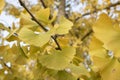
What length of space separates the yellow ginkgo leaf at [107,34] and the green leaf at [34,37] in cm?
13

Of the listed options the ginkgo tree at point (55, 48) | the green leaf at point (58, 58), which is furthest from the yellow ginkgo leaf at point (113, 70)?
the green leaf at point (58, 58)

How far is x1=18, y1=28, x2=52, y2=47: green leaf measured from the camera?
0.53m

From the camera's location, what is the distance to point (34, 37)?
550 millimetres

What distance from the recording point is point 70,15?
4.08 m

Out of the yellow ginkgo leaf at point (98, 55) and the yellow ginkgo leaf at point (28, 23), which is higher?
the yellow ginkgo leaf at point (28, 23)

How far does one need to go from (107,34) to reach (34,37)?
0.57ft

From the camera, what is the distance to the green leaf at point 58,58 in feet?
1.83

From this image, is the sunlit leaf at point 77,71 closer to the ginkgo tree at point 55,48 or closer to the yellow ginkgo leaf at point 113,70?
the ginkgo tree at point 55,48

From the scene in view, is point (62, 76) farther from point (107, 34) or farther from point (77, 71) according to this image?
point (107, 34)

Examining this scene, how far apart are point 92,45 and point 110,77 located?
8 centimetres

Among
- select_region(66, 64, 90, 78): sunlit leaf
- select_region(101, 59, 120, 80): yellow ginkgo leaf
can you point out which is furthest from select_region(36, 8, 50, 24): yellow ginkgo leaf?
select_region(101, 59, 120, 80): yellow ginkgo leaf

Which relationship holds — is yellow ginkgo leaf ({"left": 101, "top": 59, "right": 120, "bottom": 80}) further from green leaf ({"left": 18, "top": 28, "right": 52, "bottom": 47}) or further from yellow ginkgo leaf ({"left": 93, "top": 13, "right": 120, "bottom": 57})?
green leaf ({"left": 18, "top": 28, "right": 52, "bottom": 47})

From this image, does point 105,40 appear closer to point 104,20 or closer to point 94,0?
point 104,20

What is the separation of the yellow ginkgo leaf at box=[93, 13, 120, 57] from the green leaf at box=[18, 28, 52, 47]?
131 millimetres
